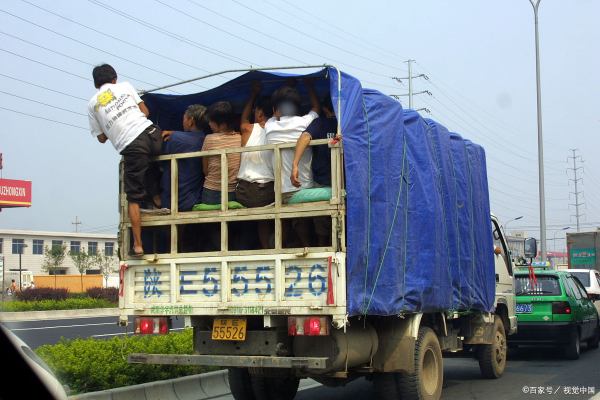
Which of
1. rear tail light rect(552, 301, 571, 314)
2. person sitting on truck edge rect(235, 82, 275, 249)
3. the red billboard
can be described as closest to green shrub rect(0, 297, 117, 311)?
the red billboard

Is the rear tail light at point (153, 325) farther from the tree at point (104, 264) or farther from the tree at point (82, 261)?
the tree at point (104, 264)

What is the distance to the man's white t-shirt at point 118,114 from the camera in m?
7.22

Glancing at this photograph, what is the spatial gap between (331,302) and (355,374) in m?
1.42

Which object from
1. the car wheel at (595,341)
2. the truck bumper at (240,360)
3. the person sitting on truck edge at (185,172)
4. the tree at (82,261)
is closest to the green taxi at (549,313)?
the car wheel at (595,341)

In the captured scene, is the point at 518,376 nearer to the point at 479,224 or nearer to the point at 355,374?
the point at 479,224

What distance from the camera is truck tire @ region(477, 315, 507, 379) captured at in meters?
10.1

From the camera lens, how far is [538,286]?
12867 millimetres

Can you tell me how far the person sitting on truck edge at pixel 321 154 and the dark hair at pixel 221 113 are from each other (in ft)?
3.13

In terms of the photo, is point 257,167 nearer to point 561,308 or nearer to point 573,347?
point 561,308

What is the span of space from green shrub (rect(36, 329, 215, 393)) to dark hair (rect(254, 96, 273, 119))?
3103mm

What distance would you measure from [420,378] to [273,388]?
1.89 m

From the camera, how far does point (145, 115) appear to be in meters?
7.44

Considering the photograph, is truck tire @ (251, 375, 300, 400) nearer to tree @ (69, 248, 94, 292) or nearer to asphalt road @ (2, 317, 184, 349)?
asphalt road @ (2, 317, 184, 349)

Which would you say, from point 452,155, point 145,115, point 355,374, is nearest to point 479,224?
point 452,155
